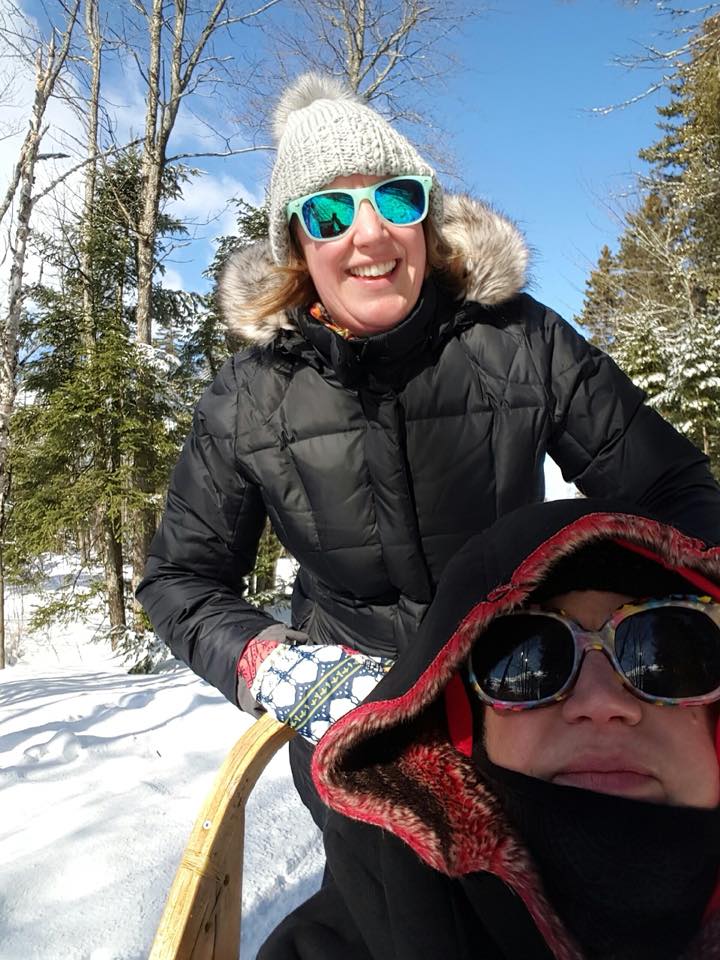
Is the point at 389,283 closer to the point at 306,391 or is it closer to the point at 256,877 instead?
the point at 306,391

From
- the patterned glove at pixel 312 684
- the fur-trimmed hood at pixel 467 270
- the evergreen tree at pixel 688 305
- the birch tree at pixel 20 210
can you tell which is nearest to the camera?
the patterned glove at pixel 312 684

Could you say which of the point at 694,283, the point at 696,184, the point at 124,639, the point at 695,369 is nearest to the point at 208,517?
the point at 124,639

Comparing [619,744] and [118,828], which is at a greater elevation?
[619,744]

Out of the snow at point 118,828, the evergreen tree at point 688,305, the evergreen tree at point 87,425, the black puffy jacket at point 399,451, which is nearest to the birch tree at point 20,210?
the evergreen tree at point 87,425

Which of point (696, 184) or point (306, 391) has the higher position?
point (696, 184)

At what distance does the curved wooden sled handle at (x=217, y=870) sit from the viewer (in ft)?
3.35

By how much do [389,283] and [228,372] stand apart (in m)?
0.54

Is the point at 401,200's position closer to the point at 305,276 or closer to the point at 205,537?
the point at 305,276

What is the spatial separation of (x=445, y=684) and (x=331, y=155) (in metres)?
1.31

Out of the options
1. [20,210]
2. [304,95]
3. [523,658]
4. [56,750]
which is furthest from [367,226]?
[20,210]

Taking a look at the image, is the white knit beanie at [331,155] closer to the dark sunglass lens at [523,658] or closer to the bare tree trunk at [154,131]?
the dark sunglass lens at [523,658]

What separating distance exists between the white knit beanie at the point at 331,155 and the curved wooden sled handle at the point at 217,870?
127 centimetres

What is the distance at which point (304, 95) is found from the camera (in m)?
1.88

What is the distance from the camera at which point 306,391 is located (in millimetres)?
1555
